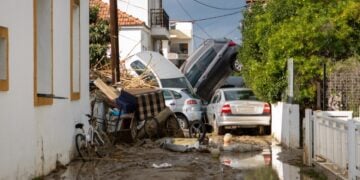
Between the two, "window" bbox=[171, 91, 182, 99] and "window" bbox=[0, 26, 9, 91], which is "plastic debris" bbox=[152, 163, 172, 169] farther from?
"window" bbox=[171, 91, 182, 99]

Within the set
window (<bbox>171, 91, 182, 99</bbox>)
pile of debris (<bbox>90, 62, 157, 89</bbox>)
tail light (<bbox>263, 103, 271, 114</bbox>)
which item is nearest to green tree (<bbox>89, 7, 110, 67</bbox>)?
pile of debris (<bbox>90, 62, 157, 89</bbox>)

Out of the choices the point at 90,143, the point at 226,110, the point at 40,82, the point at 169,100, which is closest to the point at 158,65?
the point at 169,100

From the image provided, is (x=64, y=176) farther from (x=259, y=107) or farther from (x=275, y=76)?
(x=259, y=107)

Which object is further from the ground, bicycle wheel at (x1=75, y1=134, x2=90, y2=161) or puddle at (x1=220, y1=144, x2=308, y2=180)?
bicycle wheel at (x1=75, y1=134, x2=90, y2=161)

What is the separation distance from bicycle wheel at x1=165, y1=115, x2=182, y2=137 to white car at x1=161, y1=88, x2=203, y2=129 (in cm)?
184

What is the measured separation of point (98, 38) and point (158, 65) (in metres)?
5.20

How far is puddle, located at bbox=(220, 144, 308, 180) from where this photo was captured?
11828 millimetres

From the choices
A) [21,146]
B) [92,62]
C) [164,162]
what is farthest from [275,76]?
[92,62]

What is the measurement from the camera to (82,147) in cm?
1420

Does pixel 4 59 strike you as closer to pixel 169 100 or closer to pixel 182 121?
pixel 182 121

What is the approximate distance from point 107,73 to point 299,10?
969cm

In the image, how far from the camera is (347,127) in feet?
30.5

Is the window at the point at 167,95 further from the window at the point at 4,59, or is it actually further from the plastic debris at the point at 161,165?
the window at the point at 4,59

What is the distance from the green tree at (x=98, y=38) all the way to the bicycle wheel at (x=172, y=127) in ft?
26.6
